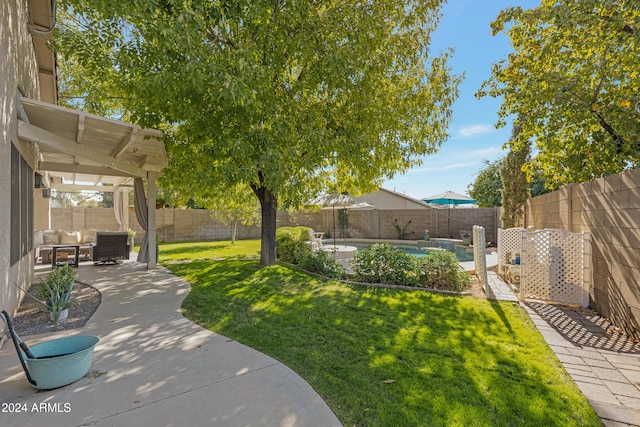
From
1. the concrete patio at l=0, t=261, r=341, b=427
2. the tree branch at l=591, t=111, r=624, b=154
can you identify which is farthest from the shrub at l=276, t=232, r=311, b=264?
the tree branch at l=591, t=111, r=624, b=154

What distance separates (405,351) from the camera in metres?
3.66

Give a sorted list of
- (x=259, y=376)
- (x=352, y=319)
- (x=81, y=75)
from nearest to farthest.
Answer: (x=259, y=376), (x=352, y=319), (x=81, y=75)

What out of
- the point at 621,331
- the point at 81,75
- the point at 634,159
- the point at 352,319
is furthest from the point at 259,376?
the point at 81,75

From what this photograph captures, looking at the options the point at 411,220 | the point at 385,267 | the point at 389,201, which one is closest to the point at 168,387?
the point at 385,267

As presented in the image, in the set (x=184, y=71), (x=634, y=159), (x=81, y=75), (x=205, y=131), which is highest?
(x=81, y=75)

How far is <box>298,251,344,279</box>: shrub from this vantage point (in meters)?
7.97

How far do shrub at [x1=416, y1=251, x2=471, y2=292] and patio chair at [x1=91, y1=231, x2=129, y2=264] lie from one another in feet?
29.0

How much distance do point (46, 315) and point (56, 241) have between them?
23.5ft

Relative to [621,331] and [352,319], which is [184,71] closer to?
[352,319]

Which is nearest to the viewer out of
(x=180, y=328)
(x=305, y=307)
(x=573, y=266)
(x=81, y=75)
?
(x=180, y=328)

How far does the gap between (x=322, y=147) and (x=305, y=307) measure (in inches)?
129

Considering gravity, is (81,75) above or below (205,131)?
above

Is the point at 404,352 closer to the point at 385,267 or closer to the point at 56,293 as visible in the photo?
the point at 385,267

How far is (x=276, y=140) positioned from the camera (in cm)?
639
